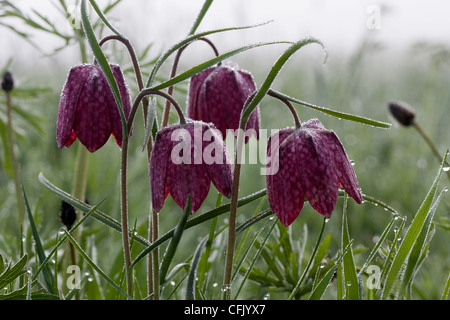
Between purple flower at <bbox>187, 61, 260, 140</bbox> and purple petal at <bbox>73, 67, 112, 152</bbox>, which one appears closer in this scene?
purple petal at <bbox>73, 67, 112, 152</bbox>

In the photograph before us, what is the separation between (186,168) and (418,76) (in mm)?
4278

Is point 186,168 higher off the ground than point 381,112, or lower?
higher

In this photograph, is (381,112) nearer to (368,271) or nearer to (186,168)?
(368,271)

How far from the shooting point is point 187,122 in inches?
33.8

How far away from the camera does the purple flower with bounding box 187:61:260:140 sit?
3.35 ft

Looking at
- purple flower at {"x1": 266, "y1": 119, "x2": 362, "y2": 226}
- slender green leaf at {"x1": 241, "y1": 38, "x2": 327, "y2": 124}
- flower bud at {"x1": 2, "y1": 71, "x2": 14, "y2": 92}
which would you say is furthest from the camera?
flower bud at {"x1": 2, "y1": 71, "x2": 14, "y2": 92}

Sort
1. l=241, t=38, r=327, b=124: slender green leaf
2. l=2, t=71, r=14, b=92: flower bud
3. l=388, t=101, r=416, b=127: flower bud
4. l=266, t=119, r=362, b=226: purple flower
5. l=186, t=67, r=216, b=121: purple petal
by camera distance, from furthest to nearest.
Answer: l=388, t=101, r=416, b=127: flower bud < l=2, t=71, r=14, b=92: flower bud < l=186, t=67, r=216, b=121: purple petal < l=266, t=119, r=362, b=226: purple flower < l=241, t=38, r=327, b=124: slender green leaf

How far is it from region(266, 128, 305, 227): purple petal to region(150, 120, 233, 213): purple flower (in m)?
0.06

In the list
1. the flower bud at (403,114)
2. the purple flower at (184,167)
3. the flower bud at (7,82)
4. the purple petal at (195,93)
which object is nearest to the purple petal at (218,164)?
the purple flower at (184,167)

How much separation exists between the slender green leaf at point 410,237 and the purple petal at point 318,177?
15 centimetres

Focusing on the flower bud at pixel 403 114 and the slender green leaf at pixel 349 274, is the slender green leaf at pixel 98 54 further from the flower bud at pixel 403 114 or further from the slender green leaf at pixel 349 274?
the flower bud at pixel 403 114

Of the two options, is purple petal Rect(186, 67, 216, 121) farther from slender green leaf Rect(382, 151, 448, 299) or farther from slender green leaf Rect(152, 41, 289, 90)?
slender green leaf Rect(382, 151, 448, 299)

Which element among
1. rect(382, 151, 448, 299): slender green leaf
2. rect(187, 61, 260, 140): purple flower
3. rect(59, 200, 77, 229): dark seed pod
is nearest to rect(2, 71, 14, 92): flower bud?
rect(59, 200, 77, 229): dark seed pod
